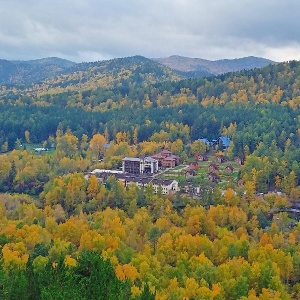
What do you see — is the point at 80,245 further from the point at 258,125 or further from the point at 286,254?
the point at 258,125

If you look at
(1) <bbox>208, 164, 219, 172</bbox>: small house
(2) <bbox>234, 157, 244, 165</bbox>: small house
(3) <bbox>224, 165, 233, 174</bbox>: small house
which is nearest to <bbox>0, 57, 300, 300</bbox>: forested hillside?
(2) <bbox>234, 157, 244, 165</bbox>: small house

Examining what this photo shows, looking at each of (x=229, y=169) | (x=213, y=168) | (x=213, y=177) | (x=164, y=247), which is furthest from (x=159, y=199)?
(x=229, y=169)

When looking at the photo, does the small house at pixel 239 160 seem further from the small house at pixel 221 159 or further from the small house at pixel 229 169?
the small house at pixel 229 169

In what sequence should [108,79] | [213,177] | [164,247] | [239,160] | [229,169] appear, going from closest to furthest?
1. [164,247]
2. [213,177]
3. [229,169]
4. [239,160]
5. [108,79]

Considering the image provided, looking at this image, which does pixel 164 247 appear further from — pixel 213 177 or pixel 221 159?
pixel 221 159

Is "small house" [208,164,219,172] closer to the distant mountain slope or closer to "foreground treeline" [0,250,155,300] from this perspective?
"foreground treeline" [0,250,155,300]

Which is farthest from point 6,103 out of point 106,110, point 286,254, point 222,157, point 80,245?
point 286,254
